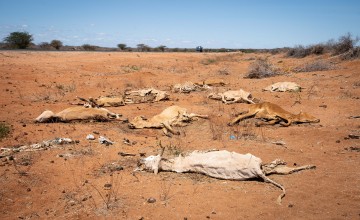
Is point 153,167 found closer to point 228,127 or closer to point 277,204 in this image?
point 277,204

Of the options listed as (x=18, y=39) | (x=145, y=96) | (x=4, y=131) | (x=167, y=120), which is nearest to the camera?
(x=4, y=131)

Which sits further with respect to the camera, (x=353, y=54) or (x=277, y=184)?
(x=353, y=54)

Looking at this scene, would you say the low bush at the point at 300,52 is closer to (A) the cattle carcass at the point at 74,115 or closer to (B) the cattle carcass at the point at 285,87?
(B) the cattle carcass at the point at 285,87

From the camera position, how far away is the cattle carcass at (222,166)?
4719mm

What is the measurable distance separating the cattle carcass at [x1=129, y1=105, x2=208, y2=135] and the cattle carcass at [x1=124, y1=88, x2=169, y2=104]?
2900mm

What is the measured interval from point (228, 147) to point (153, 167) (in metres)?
1.87

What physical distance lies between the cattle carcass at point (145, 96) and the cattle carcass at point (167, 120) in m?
2.90

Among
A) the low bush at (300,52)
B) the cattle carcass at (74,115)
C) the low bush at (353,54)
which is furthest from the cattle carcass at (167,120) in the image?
the low bush at (300,52)

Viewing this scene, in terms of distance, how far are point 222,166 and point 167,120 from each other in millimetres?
3172

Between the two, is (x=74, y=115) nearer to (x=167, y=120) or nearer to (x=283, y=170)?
(x=167, y=120)

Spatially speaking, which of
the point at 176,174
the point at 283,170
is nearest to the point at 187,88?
the point at 176,174

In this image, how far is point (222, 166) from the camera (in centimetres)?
482

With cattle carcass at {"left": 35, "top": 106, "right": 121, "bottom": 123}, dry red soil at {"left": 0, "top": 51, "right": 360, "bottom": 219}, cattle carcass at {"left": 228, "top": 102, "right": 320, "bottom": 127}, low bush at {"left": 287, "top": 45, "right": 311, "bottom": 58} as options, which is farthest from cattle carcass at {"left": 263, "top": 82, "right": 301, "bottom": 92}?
low bush at {"left": 287, "top": 45, "right": 311, "bottom": 58}

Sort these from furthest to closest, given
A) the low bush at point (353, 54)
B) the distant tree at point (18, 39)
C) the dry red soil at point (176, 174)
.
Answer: the distant tree at point (18, 39), the low bush at point (353, 54), the dry red soil at point (176, 174)
